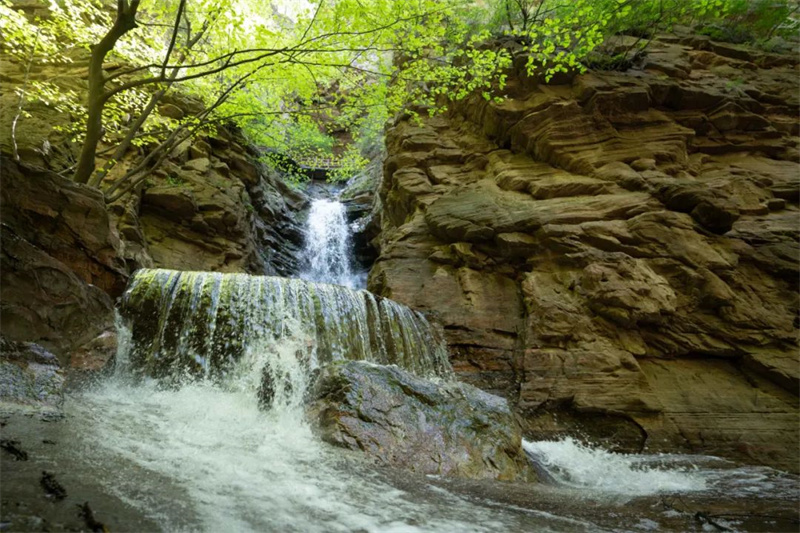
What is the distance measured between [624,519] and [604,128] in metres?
11.1

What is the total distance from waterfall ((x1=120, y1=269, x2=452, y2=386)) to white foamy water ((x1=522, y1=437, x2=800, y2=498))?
2.81 metres

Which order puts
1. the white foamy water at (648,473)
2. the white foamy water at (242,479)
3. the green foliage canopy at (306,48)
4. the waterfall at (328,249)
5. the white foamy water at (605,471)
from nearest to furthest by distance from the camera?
1. the white foamy water at (242,479)
2. the white foamy water at (648,473)
3. the white foamy water at (605,471)
4. the green foliage canopy at (306,48)
5. the waterfall at (328,249)

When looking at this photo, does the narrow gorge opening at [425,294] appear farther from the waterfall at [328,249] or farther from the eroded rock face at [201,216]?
the waterfall at [328,249]

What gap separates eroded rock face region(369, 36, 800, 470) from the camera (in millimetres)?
7625

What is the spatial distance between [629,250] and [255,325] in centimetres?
821

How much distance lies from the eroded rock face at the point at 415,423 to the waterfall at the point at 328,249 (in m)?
Result: 11.5

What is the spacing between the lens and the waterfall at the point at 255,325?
21.9 feet

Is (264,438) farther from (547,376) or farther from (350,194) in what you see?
(350,194)

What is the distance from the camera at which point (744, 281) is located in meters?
8.49

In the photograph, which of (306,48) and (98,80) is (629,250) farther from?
(98,80)

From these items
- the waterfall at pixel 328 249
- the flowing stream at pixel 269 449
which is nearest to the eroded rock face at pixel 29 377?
the flowing stream at pixel 269 449

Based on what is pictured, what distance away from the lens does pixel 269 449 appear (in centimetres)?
351

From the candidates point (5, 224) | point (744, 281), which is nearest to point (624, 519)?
point (5, 224)

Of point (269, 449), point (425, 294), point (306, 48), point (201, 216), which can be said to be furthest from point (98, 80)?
point (425, 294)
